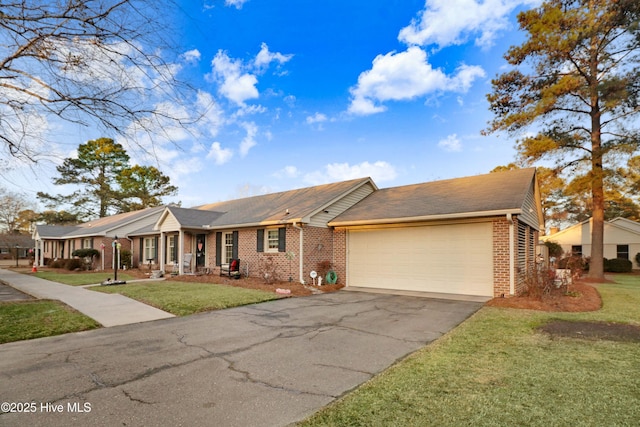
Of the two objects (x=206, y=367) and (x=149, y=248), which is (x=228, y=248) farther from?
(x=206, y=367)

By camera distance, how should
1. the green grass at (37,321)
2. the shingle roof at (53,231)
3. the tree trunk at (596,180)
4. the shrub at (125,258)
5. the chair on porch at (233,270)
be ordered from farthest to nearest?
the shingle roof at (53,231) → the shrub at (125,258) → the tree trunk at (596,180) → the chair on porch at (233,270) → the green grass at (37,321)

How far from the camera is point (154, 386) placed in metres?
3.79

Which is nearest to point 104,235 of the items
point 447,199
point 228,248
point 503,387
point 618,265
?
point 228,248

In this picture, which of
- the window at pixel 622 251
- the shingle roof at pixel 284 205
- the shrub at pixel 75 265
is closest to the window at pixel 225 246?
the shingle roof at pixel 284 205

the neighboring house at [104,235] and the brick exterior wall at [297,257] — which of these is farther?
the neighboring house at [104,235]

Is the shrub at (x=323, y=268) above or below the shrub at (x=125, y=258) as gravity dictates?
above

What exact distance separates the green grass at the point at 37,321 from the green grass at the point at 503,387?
605 cm

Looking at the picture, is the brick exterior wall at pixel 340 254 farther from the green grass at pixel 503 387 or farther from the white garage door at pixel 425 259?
the green grass at pixel 503 387

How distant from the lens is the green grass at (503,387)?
2.97 meters

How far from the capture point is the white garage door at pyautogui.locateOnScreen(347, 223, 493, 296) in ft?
34.0

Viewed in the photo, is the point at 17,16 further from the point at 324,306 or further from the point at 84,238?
the point at 84,238

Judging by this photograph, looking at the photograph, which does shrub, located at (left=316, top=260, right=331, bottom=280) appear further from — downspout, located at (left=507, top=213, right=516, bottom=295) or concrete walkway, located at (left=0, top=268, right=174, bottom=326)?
downspout, located at (left=507, top=213, right=516, bottom=295)

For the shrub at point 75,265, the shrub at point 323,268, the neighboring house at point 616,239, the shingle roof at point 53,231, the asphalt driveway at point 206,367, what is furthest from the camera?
the shingle roof at point 53,231

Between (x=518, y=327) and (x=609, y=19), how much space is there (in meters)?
16.3
